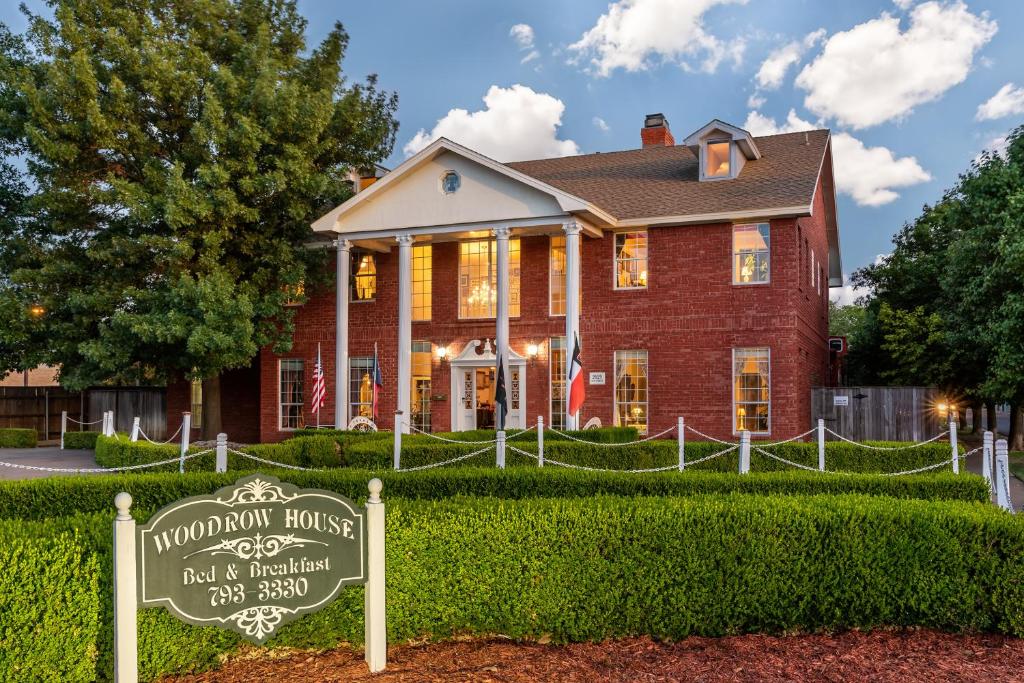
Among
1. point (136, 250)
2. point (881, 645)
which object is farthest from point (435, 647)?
point (136, 250)

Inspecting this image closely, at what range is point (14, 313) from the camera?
908 inches

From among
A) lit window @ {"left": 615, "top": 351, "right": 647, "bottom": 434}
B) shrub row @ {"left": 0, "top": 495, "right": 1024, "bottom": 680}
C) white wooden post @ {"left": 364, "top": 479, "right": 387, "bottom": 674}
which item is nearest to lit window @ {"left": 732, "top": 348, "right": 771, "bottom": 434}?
lit window @ {"left": 615, "top": 351, "right": 647, "bottom": 434}

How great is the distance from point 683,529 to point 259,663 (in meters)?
3.33

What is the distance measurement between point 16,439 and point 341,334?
12.5m

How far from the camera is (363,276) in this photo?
87.4ft

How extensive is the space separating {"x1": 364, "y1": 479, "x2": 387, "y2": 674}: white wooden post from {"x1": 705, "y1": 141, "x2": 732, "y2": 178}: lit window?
2007cm

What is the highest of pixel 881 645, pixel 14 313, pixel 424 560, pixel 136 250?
pixel 136 250

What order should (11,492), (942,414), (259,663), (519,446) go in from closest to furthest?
(259,663), (11,492), (519,446), (942,414)

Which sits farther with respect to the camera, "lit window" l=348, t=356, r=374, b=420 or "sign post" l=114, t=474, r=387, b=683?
"lit window" l=348, t=356, r=374, b=420

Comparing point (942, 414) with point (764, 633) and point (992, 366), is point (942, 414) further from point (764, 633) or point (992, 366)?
point (764, 633)

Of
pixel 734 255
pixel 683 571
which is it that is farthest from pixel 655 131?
pixel 683 571

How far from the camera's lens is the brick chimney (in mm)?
29469

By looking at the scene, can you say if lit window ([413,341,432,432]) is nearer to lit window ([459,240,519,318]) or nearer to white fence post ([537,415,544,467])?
lit window ([459,240,519,318])

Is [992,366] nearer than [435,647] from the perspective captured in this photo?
No
